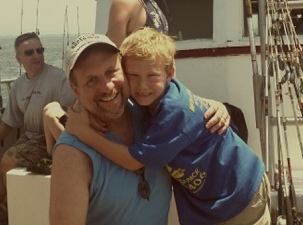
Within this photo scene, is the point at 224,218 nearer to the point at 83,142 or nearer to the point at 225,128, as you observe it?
the point at 225,128

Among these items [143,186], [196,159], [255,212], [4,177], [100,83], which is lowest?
[4,177]

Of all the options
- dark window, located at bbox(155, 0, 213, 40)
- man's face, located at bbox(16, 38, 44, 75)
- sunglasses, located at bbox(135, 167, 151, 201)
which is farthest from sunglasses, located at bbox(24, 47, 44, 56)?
sunglasses, located at bbox(135, 167, 151, 201)

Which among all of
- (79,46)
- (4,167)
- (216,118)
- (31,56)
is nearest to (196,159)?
(216,118)

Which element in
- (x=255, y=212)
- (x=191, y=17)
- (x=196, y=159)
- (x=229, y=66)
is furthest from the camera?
(x=191, y=17)

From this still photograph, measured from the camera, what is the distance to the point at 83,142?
1945 millimetres

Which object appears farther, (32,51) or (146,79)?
(32,51)

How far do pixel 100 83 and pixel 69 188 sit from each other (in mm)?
416

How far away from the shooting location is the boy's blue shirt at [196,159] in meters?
1.99

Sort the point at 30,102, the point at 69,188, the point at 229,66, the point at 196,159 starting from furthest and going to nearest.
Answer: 1. the point at 229,66
2. the point at 30,102
3. the point at 196,159
4. the point at 69,188

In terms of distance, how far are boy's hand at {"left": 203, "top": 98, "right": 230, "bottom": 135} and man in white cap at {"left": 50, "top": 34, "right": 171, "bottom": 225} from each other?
0.31m

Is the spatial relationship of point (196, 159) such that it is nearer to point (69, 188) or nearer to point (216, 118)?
point (216, 118)

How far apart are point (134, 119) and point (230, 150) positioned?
436mm

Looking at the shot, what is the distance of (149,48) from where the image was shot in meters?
2.04

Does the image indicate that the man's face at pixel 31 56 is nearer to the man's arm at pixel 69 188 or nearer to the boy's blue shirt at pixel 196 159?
the boy's blue shirt at pixel 196 159
